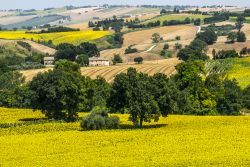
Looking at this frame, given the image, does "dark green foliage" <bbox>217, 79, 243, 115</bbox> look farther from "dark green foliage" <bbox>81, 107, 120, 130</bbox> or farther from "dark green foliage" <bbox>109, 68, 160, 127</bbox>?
"dark green foliage" <bbox>81, 107, 120, 130</bbox>

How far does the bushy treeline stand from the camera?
3346 inches

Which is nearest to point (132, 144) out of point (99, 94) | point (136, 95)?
point (136, 95)

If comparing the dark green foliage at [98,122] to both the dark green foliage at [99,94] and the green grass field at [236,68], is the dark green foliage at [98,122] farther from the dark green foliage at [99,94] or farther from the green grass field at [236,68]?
the green grass field at [236,68]

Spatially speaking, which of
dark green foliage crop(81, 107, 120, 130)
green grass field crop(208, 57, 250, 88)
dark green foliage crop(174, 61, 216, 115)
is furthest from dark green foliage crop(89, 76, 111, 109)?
green grass field crop(208, 57, 250, 88)

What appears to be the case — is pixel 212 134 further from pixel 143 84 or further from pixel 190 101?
pixel 190 101

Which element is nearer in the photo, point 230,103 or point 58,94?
point 58,94

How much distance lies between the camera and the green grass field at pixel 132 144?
2293 inches

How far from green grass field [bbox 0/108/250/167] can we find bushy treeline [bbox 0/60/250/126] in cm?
290

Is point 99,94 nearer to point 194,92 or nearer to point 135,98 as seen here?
point 194,92

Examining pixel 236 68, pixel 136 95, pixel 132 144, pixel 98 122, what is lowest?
pixel 236 68

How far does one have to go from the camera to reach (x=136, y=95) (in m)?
84.4

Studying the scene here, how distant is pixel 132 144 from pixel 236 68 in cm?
10201

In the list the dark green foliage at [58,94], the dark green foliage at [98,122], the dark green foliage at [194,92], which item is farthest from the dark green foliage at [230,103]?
the dark green foliage at [98,122]

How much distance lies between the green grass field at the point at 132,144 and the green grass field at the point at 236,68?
5711cm
